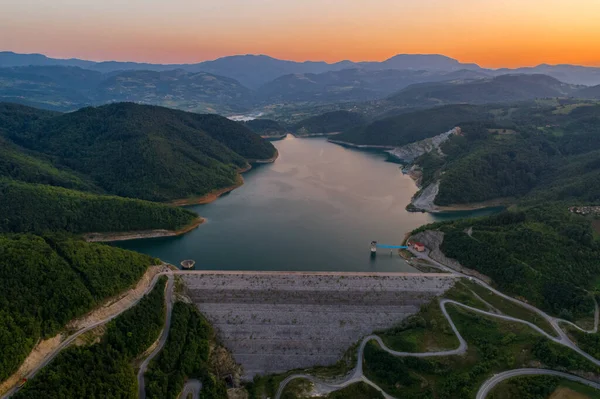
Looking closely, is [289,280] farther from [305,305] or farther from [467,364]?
[467,364]

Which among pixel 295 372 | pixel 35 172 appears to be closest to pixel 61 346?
pixel 295 372

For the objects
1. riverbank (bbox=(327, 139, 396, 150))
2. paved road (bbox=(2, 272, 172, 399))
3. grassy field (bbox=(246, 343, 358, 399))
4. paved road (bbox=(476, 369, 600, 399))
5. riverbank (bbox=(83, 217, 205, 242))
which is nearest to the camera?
paved road (bbox=(2, 272, 172, 399))

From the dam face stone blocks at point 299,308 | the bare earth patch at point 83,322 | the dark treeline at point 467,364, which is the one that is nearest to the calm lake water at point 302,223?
the dam face stone blocks at point 299,308

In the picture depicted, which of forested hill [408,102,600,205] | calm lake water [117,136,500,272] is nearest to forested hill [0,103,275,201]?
calm lake water [117,136,500,272]

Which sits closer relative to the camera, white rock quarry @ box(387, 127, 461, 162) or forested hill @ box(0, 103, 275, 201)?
forested hill @ box(0, 103, 275, 201)

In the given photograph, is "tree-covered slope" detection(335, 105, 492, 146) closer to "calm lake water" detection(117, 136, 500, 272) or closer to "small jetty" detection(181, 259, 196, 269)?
"calm lake water" detection(117, 136, 500, 272)

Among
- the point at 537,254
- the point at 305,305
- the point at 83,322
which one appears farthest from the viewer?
the point at 537,254

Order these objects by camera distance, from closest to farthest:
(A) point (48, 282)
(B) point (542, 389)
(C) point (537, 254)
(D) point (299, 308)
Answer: (B) point (542, 389), (A) point (48, 282), (D) point (299, 308), (C) point (537, 254)
